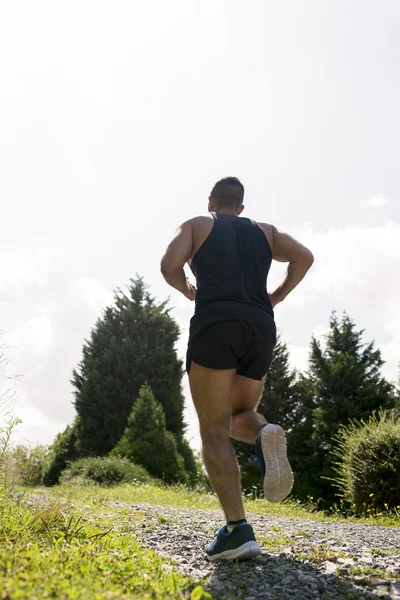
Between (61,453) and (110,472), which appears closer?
(110,472)

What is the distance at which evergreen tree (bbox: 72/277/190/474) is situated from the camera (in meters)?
18.2

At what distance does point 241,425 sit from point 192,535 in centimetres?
118

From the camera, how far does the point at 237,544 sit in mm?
2537

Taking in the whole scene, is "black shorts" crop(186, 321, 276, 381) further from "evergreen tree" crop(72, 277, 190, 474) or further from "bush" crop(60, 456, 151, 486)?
"evergreen tree" crop(72, 277, 190, 474)

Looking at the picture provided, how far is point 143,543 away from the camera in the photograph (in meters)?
3.17

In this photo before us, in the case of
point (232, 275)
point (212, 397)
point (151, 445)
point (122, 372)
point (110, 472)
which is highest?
point (122, 372)

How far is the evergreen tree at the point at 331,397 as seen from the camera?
18.3 m

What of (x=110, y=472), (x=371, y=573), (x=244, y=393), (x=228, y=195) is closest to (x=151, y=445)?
(x=110, y=472)

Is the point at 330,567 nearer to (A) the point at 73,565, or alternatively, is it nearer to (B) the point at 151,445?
(A) the point at 73,565

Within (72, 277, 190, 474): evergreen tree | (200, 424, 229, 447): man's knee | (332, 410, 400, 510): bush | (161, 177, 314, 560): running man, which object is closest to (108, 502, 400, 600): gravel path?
(161, 177, 314, 560): running man

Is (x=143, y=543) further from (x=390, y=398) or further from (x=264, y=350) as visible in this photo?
(x=390, y=398)

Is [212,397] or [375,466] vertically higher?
[212,397]

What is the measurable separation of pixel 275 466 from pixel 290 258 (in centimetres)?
127

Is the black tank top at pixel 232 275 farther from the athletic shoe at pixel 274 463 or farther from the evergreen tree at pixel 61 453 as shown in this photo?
the evergreen tree at pixel 61 453
